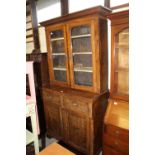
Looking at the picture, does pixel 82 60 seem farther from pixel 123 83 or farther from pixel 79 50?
pixel 123 83

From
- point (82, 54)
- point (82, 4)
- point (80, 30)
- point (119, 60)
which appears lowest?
point (119, 60)

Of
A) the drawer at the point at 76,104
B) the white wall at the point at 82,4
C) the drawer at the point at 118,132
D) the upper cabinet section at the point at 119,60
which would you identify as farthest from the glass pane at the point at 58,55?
the drawer at the point at 118,132

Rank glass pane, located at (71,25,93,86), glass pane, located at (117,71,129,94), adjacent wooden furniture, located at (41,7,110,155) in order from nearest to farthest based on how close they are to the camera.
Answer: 1. glass pane, located at (117,71,129,94)
2. adjacent wooden furniture, located at (41,7,110,155)
3. glass pane, located at (71,25,93,86)


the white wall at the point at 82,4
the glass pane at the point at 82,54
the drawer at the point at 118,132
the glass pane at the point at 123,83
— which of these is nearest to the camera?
the drawer at the point at 118,132

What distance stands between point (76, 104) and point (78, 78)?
0.39m

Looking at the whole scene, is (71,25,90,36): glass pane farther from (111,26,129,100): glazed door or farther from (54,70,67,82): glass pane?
(54,70,67,82): glass pane

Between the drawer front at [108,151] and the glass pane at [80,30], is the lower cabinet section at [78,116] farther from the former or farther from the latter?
the glass pane at [80,30]

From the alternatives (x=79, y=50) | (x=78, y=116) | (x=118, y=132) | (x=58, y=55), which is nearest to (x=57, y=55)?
(x=58, y=55)

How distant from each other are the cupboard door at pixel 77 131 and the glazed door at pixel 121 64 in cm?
60

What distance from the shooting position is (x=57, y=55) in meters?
2.29

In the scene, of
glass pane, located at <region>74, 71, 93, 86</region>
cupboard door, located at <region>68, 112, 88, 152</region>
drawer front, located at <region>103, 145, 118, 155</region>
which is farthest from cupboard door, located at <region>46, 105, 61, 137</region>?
drawer front, located at <region>103, 145, 118, 155</region>

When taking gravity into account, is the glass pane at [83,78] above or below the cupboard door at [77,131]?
above

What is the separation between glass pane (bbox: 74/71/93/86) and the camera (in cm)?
196

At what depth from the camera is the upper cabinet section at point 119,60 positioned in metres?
1.51
